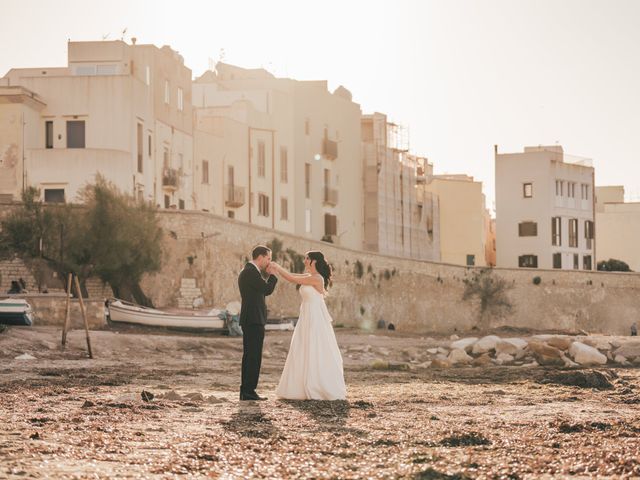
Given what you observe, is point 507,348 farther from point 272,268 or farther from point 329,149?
point 329,149

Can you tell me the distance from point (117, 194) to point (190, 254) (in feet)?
12.5

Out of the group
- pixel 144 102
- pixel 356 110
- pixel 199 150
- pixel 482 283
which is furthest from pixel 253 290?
pixel 356 110

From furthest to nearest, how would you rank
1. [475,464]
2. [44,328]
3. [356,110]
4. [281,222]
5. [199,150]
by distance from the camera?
1. [356,110]
2. [281,222]
3. [199,150]
4. [44,328]
5. [475,464]

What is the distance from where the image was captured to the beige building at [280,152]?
193ft

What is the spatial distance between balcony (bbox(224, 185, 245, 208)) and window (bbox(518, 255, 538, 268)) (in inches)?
1276

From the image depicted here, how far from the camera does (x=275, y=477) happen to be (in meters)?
8.97

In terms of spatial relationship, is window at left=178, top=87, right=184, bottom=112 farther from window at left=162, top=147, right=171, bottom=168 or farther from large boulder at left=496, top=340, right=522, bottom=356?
large boulder at left=496, top=340, right=522, bottom=356

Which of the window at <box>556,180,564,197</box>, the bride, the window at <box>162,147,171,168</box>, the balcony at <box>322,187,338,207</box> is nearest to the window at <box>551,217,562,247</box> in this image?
the window at <box>556,180,564,197</box>

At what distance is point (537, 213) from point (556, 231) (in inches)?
82.2

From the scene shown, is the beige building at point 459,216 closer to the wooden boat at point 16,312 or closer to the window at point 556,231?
the window at point 556,231

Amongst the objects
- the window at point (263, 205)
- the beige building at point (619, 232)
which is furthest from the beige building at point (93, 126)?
the beige building at point (619, 232)

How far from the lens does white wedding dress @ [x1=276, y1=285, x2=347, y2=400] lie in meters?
15.2

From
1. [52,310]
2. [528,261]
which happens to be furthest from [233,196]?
[528,261]

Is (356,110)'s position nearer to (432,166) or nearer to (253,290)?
(432,166)
